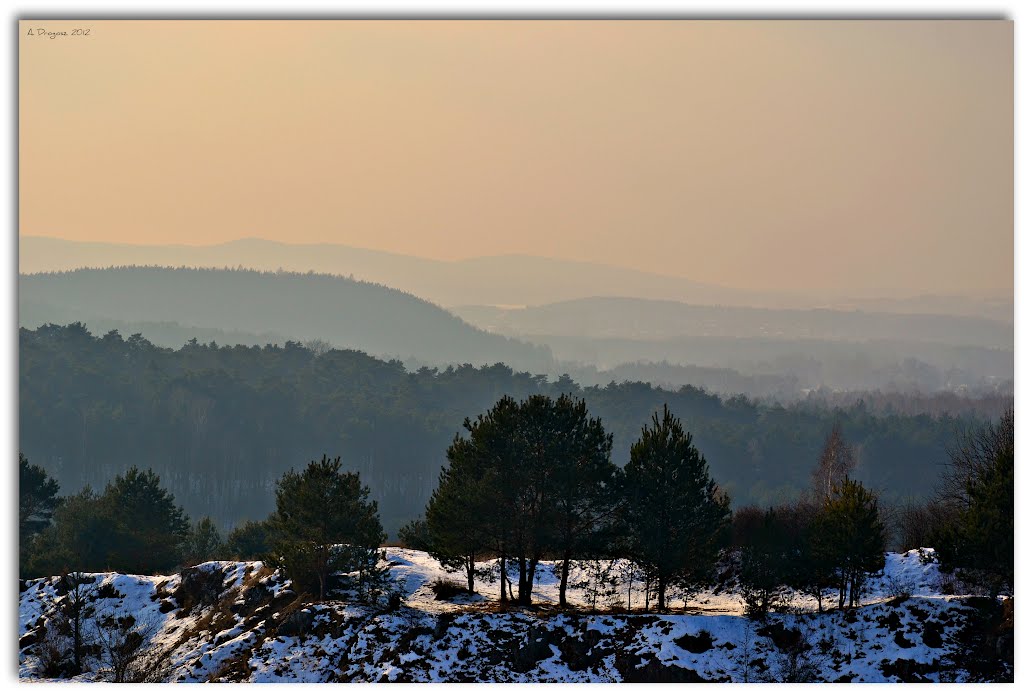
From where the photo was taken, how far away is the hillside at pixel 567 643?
1110 inches

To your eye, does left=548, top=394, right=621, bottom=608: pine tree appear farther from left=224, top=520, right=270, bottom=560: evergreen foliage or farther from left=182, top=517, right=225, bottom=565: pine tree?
left=182, top=517, right=225, bottom=565: pine tree

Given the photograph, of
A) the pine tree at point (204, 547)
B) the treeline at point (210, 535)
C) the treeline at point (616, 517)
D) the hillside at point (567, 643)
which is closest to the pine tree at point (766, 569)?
the treeline at point (616, 517)

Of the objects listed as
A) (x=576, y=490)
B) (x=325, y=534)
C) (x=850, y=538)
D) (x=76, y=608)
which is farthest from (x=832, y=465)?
(x=76, y=608)

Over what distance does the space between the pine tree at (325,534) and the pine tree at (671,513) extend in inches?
362

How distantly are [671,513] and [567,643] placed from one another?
242 inches

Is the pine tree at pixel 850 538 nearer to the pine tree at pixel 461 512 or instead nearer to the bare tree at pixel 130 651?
the pine tree at pixel 461 512

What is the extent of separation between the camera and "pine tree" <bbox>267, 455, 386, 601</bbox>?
34250 millimetres

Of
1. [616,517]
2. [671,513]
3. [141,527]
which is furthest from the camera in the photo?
[141,527]

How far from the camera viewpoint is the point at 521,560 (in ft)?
115

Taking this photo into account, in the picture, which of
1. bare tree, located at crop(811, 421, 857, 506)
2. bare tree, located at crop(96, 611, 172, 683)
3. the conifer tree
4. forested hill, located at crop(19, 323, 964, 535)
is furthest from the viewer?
forested hill, located at crop(19, 323, 964, 535)

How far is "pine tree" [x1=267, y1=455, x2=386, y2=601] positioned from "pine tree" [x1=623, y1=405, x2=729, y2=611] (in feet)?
30.2

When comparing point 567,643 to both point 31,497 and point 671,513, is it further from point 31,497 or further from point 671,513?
point 31,497

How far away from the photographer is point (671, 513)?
109 ft

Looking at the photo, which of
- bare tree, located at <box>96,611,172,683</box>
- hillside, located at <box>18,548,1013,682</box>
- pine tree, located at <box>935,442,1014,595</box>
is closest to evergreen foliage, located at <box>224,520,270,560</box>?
bare tree, located at <box>96,611,172,683</box>
